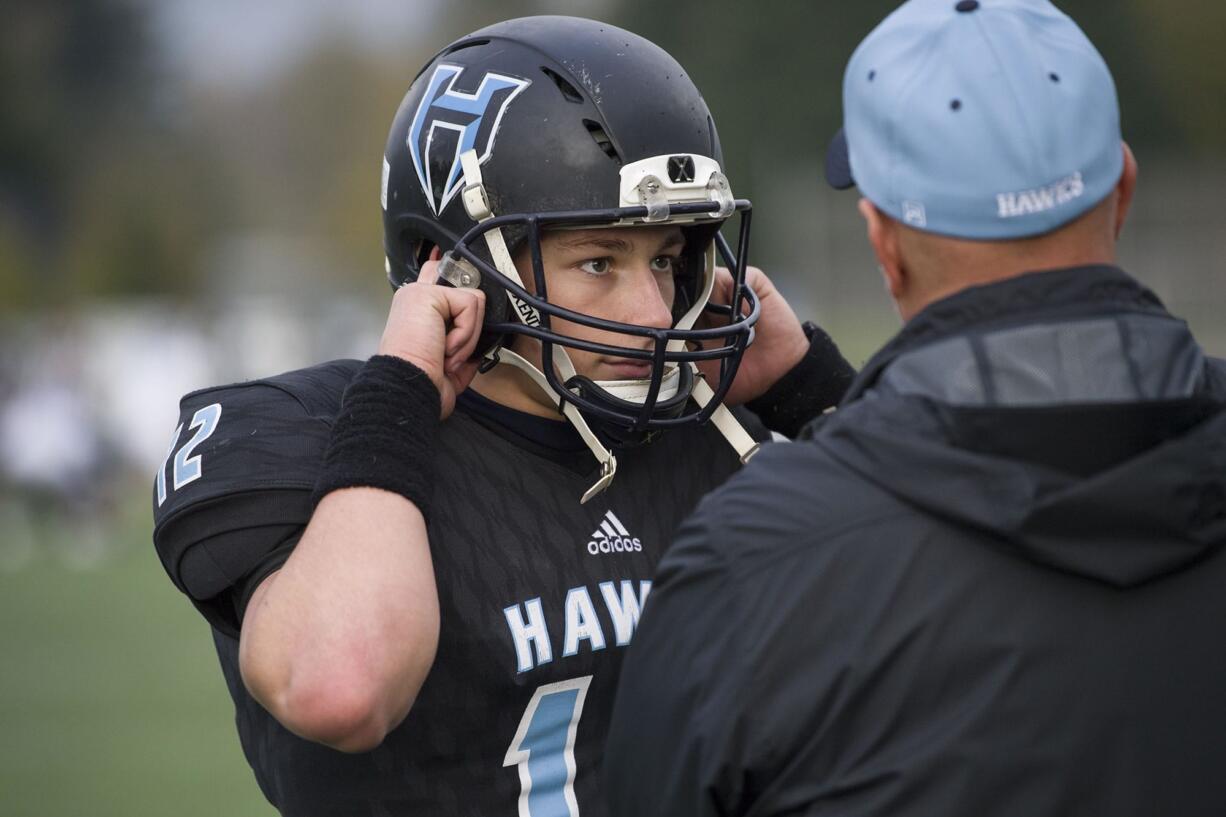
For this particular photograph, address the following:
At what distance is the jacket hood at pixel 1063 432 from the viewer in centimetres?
148

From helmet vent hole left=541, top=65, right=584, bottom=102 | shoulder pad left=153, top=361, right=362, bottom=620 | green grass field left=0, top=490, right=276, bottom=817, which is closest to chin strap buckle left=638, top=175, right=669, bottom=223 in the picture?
helmet vent hole left=541, top=65, right=584, bottom=102

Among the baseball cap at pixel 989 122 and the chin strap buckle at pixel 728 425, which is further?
the chin strap buckle at pixel 728 425

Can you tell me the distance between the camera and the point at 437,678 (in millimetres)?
2260

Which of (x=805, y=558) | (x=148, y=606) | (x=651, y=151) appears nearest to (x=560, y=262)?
(x=651, y=151)

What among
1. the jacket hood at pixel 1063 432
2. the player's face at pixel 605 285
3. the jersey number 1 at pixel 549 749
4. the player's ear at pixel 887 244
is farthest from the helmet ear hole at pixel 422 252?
the jacket hood at pixel 1063 432

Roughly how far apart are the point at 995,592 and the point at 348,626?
3.00 ft

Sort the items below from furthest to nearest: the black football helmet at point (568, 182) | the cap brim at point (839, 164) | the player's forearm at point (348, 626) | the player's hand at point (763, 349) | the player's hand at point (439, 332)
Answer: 1. the player's hand at point (763, 349)
2. the black football helmet at point (568, 182)
3. the player's hand at point (439, 332)
4. the player's forearm at point (348, 626)
5. the cap brim at point (839, 164)

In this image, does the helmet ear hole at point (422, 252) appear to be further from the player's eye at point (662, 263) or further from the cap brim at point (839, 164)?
the cap brim at point (839, 164)

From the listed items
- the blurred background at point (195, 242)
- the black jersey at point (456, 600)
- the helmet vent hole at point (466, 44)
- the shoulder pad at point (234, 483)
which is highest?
the helmet vent hole at point (466, 44)

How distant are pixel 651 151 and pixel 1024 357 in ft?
3.78

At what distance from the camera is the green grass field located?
19.9 feet

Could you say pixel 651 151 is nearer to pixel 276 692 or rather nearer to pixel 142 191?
pixel 276 692

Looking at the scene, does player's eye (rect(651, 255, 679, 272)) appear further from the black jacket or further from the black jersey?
the black jacket

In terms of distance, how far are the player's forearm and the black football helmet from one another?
0.48 metres
